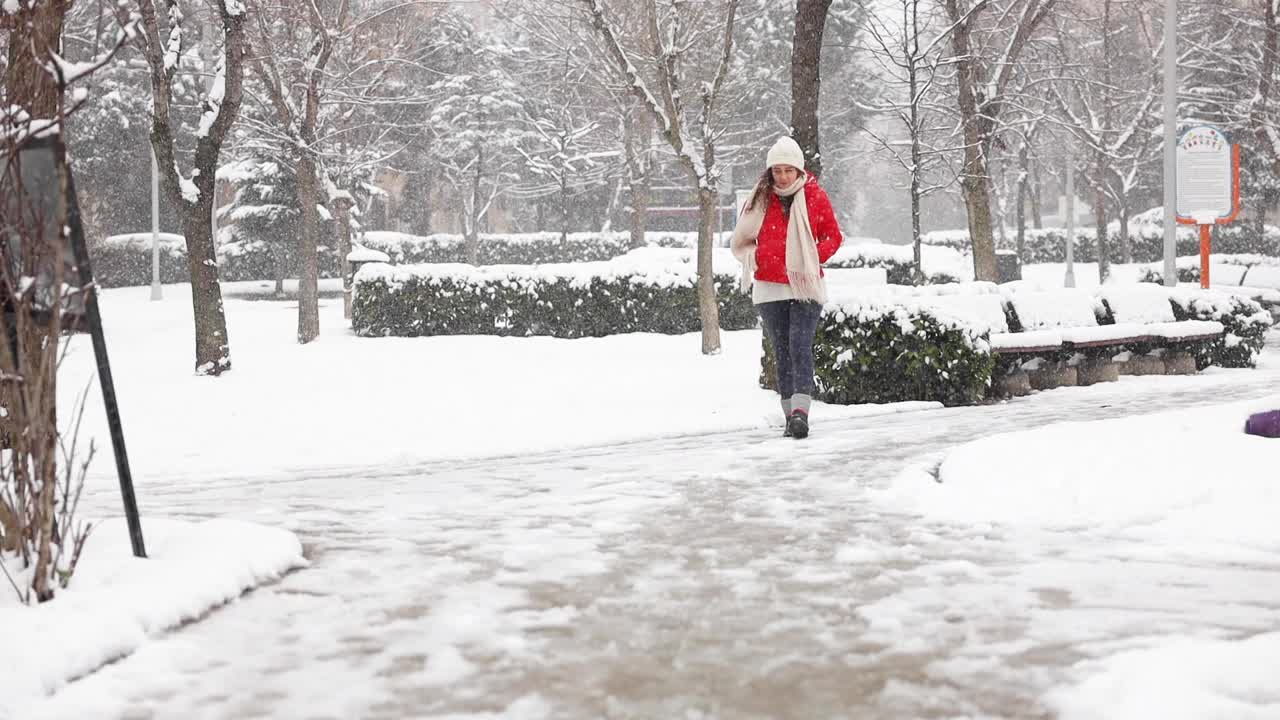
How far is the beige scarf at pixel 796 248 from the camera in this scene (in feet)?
29.7

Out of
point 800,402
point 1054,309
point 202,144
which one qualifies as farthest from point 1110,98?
point 800,402

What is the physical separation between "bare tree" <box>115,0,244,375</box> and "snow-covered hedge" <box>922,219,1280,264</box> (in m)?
37.5

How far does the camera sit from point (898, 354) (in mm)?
11898

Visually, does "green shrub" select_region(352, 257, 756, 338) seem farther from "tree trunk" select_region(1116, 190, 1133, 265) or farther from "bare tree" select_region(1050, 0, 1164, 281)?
"tree trunk" select_region(1116, 190, 1133, 265)

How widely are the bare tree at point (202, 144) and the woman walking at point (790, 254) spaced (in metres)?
8.02

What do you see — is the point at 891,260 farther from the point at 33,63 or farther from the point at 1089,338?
the point at 33,63

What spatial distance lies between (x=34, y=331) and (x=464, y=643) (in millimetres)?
1826

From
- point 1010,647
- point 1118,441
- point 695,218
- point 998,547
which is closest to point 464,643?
point 1010,647

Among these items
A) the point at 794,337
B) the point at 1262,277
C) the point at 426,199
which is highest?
the point at 426,199

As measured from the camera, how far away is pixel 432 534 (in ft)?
20.1

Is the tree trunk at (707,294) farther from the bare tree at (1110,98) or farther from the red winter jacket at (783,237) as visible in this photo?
the bare tree at (1110,98)

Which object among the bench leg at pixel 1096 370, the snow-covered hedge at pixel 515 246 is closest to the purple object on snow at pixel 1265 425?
the bench leg at pixel 1096 370

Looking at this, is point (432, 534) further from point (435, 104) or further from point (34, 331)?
point (435, 104)

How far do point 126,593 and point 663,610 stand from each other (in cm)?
182
